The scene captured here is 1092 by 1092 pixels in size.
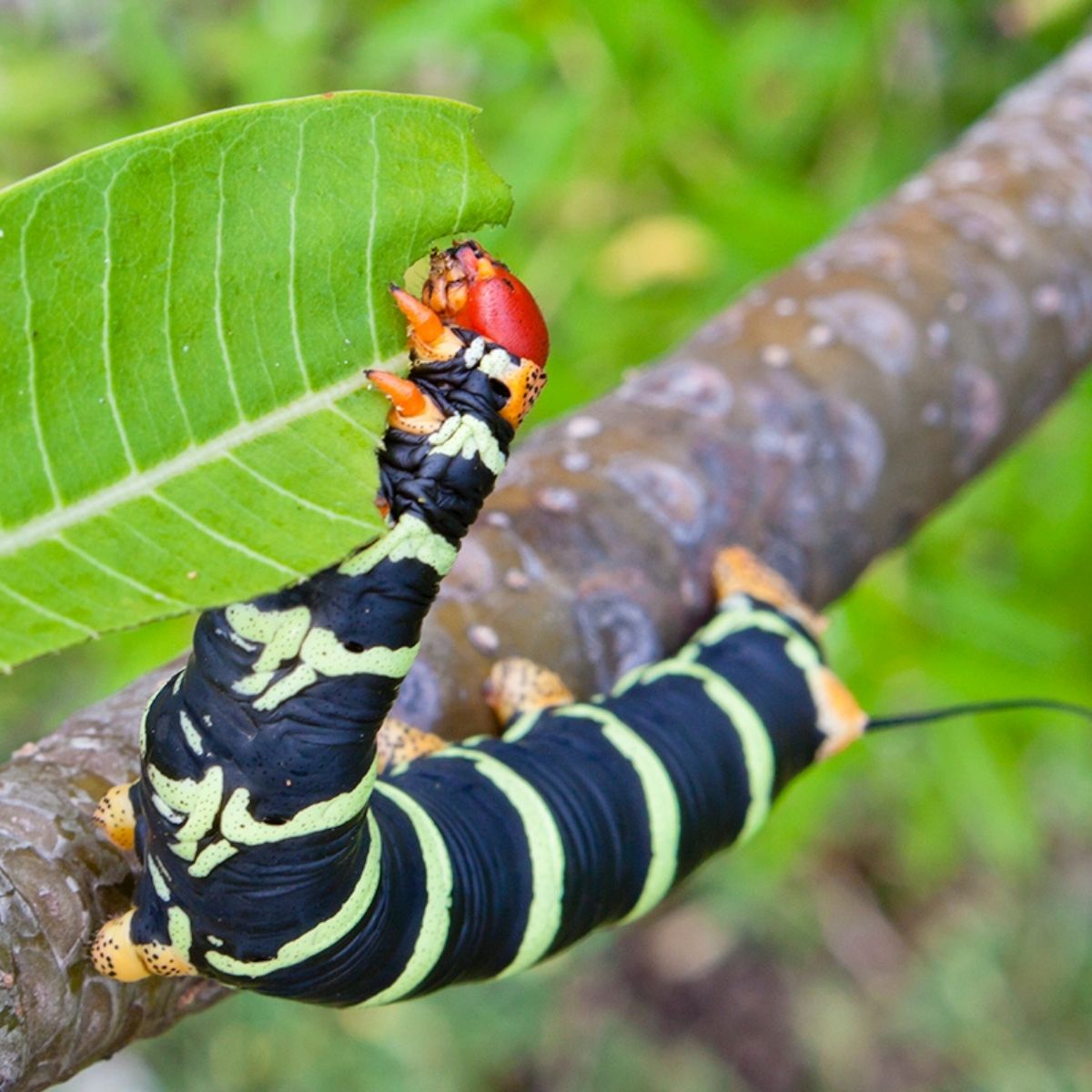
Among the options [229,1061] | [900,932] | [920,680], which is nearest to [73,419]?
[920,680]

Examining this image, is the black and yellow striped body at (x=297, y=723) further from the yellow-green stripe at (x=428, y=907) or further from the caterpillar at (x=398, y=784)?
the yellow-green stripe at (x=428, y=907)

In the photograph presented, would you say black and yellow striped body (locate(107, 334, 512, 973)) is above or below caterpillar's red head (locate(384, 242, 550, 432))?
below

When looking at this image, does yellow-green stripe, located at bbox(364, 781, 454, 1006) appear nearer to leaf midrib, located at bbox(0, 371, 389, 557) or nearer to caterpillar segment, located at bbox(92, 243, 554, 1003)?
caterpillar segment, located at bbox(92, 243, 554, 1003)

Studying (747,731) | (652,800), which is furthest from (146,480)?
(747,731)

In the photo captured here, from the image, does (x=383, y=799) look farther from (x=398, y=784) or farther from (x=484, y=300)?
(x=484, y=300)

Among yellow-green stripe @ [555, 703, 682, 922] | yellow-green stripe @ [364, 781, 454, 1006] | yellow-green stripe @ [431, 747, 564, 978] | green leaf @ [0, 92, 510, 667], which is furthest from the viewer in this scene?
yellow-green stripe @ [555, 703, 682, 922]

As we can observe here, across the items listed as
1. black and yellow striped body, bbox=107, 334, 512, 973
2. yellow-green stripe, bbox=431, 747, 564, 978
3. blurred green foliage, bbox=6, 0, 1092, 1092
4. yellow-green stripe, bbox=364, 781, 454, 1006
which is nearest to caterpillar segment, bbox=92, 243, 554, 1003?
black and yellow striped body, bbox=107, 334, 512, 973

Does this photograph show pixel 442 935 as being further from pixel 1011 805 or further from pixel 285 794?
pixel 1011 805
